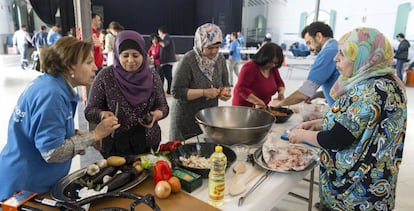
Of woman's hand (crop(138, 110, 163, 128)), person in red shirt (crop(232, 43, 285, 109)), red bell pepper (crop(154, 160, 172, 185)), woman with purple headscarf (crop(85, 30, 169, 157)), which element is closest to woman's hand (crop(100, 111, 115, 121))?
woman with purple headscarf (crop(85, 30, 169, 157))

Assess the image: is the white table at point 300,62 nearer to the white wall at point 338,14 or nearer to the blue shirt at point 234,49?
the blue shirt at point 234,49

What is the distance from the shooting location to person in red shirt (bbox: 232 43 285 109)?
2117mm

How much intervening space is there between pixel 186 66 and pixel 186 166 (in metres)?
0.79

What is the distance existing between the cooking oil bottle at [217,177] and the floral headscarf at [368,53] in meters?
0.56

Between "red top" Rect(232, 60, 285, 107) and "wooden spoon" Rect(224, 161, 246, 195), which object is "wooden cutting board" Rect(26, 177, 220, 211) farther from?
"red top" Rect(232, 60, 285, 107)

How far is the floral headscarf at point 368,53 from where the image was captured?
110 cm

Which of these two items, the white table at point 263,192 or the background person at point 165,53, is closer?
the white table at point 263,192

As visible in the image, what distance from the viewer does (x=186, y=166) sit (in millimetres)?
1195

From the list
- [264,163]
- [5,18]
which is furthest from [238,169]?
[5,18]

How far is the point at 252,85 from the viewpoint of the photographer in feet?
7.20

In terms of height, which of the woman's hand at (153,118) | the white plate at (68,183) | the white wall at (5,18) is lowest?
the white plate at (68,183)

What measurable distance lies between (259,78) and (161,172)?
128 centimetres

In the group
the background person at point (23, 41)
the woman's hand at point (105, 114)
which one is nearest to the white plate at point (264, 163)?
the woman's hand at point (105, 114)

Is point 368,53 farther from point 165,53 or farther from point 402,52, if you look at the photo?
point 402,52
